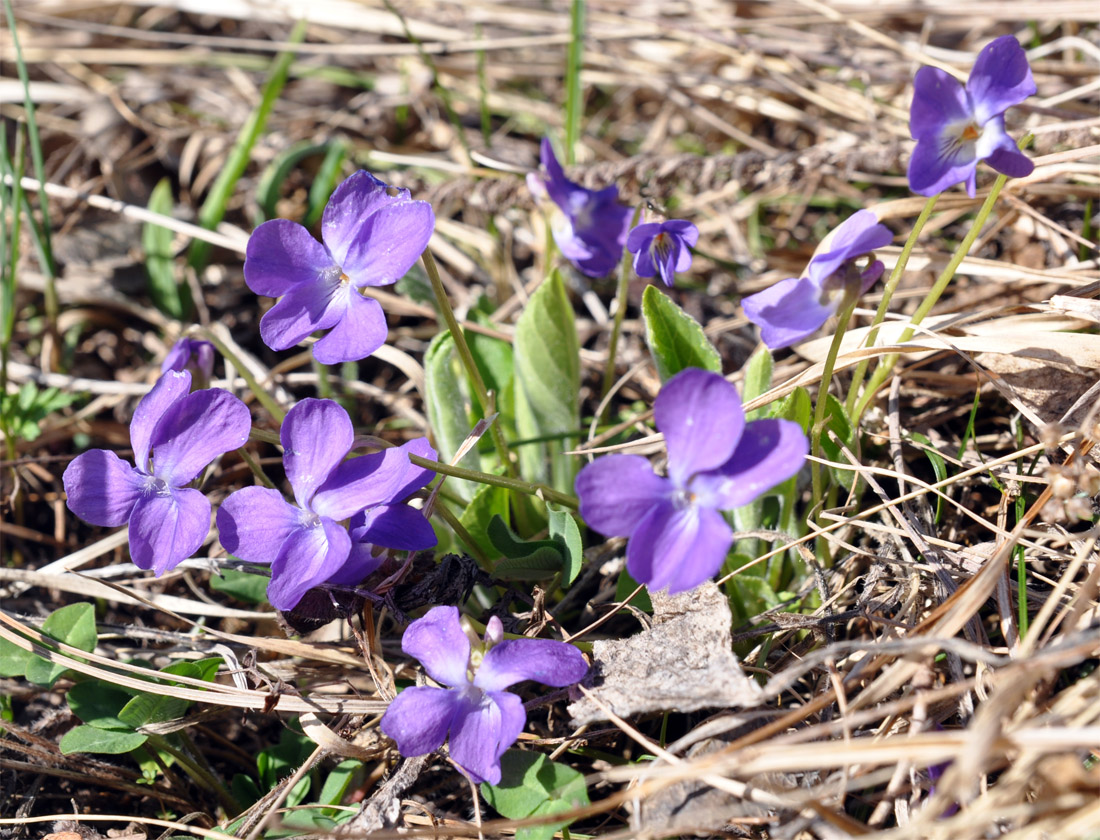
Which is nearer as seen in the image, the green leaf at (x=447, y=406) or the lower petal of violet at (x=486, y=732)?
the lower petal of violet at (x=486, y=732)

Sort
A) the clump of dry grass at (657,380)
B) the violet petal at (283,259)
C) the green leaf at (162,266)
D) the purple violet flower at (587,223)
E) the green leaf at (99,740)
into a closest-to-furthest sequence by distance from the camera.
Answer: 1. the clump of dry grass at (657,380)
2. the violet petal at (283,259)
3. the green leaf at (99,740)
4. the purple violet flower at (587,223)
5. the green leaf at (162,266)

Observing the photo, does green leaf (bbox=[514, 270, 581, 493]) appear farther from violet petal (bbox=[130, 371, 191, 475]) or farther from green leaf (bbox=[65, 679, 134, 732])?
green leaf (bbox=[65, 679, 134, 732])

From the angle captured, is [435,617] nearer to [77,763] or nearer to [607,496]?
[607,496]

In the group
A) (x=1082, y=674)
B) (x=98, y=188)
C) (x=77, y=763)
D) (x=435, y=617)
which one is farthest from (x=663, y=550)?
(x=98, y=188)

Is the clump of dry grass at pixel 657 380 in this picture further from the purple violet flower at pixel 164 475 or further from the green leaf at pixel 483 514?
the purple violet flower at pixel 164 475

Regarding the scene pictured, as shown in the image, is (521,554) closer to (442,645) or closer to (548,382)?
(442,645)

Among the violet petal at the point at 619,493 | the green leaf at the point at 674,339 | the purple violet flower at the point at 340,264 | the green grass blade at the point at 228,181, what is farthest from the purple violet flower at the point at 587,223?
the green grass blade at the point at 228,181

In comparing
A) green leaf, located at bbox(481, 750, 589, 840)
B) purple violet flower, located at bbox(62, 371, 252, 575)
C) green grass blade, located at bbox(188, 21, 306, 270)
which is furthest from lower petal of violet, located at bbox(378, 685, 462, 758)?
green grass blade, located at bbox(188, 21, 306, 270)
